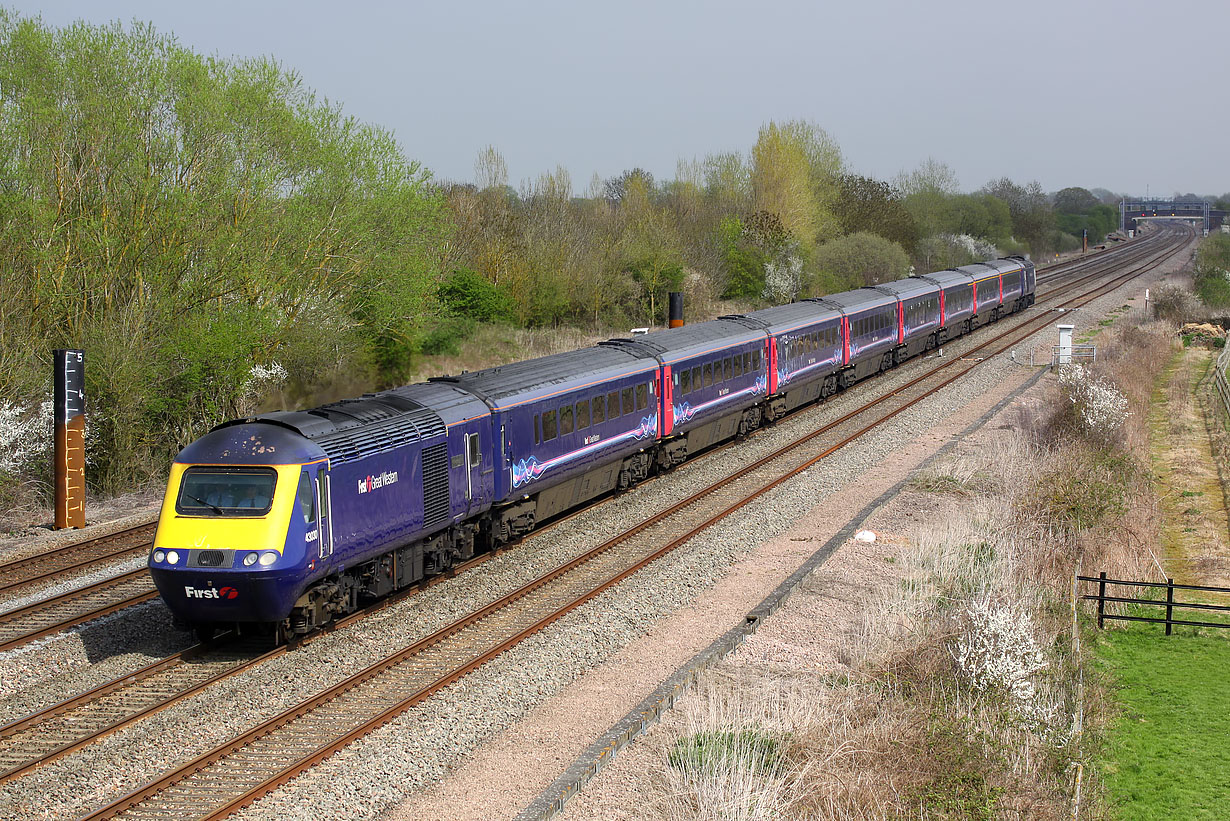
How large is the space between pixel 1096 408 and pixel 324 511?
20709 mm

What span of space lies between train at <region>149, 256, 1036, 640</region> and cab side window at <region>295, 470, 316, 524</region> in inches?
0.9

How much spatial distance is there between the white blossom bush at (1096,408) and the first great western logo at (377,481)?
19.1 m

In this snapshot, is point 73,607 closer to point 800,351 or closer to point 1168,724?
point 1168,724

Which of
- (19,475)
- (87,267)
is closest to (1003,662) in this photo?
(19,475)

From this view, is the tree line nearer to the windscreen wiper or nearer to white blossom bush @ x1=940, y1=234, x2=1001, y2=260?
the windscreen wiper

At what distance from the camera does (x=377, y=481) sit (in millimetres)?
14367

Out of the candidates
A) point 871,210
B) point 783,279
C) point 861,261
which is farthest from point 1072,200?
point 783,279

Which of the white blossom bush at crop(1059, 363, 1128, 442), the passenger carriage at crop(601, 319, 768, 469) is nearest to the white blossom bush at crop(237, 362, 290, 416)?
the passenger carriage at crop(601, 319, 768, 469)

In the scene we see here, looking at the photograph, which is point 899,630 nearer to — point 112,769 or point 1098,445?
point 112,769

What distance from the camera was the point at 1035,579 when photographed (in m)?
17.5

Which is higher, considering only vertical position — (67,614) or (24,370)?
(24,370)

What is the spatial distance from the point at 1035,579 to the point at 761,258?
44189 millimetres

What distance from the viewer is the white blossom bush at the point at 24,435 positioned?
21.3m

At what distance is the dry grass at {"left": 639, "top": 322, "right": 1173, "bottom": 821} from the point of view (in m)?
9.91
